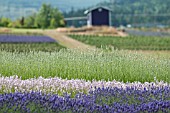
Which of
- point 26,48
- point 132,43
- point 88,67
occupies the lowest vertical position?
point 132,43

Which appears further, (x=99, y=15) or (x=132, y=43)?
(x=99, y=15)

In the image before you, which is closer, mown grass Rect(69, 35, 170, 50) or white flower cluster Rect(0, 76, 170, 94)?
white flower cluster Rect(0, 76, 170, 94)

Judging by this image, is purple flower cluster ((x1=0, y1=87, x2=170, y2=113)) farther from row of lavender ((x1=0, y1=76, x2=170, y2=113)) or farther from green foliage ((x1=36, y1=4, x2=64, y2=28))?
green foliage ((x1=36, y1=4, x2=64, y2=28))

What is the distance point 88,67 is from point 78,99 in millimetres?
3915

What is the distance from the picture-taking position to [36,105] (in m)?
6.05

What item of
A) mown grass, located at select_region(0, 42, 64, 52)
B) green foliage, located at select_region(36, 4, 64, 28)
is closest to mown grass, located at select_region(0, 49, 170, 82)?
mown grass, located at select_region(0, 42, 64, 52)

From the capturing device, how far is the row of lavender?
19.2 feet

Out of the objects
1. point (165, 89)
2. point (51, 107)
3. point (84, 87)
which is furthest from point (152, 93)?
A: point (51, 107)

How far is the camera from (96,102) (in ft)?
21.8

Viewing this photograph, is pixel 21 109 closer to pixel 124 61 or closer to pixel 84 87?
pixel 84 87

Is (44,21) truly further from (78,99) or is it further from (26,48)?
(78,99)

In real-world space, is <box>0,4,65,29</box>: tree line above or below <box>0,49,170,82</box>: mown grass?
below

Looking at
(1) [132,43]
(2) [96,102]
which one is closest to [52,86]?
(2) [96,102]

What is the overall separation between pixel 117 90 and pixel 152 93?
1.98 ft
